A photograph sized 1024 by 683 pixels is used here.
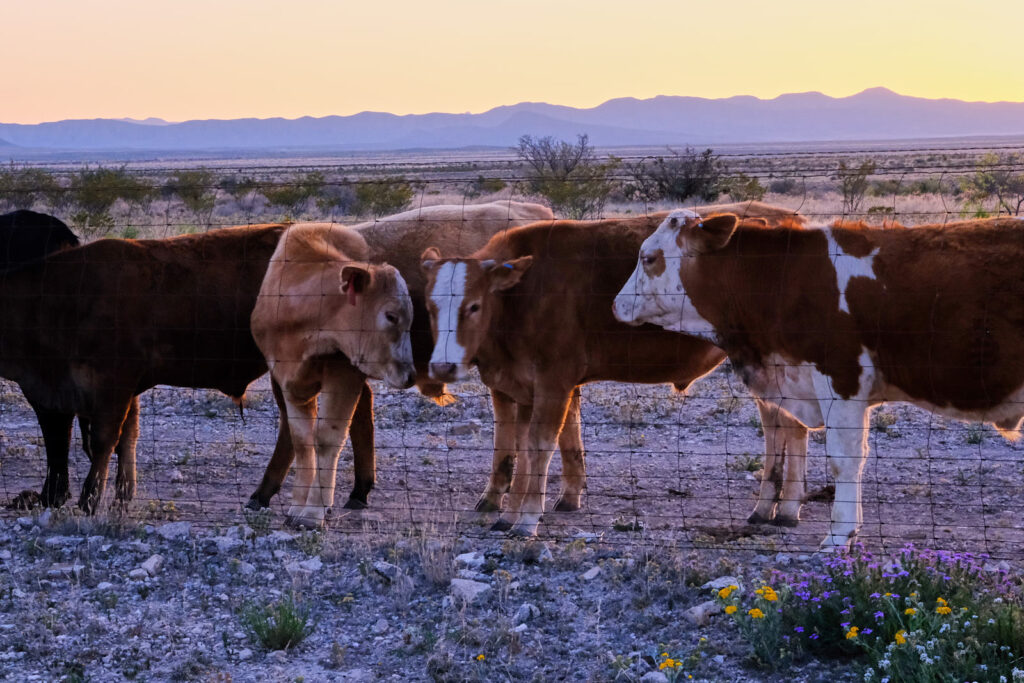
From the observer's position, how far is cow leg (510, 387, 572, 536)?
7.71 meters

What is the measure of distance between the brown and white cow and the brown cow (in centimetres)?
313

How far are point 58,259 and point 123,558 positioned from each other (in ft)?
8.92

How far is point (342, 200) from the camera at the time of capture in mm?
42750

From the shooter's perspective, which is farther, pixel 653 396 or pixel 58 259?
pixel 653 396

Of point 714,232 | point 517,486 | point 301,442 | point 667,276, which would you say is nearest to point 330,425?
point 301,442

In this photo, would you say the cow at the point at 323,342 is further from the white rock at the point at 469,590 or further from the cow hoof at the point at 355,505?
the white rock at the point at 469,590

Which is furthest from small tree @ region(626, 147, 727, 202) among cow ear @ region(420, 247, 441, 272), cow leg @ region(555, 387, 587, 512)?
cow ear @ region(420, 247, 441, 272)

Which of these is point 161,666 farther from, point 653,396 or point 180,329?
point 653,396

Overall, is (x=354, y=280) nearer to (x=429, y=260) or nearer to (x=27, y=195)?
(x=429, y=260)

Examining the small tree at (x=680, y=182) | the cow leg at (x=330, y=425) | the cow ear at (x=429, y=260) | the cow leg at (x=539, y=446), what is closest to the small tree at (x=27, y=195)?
the small tree at (x=680, y=182)

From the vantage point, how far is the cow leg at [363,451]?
8.70 m

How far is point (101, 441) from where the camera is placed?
325 inches

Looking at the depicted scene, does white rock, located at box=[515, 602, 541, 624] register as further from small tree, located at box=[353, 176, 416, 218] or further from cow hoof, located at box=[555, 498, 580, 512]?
small tree, located at box=[353, 176, 416, 218]

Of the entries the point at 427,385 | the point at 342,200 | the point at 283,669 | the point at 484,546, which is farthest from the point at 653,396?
the point at 342,200
